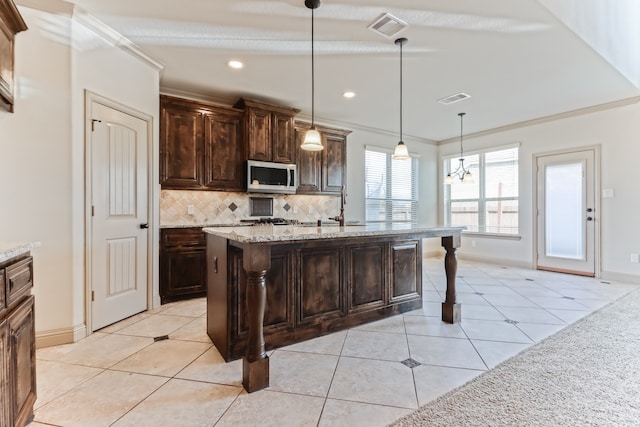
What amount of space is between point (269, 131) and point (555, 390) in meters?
4.00

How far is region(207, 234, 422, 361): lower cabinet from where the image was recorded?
2174mm

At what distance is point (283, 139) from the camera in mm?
4488

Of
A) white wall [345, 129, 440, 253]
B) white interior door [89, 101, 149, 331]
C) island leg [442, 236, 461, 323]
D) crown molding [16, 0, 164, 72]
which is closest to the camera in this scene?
crown molding [16, 0, 164, 72]

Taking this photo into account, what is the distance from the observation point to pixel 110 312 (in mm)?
2824

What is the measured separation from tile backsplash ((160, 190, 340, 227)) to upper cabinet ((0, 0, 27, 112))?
179cm

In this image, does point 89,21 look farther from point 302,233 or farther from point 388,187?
point 388,187

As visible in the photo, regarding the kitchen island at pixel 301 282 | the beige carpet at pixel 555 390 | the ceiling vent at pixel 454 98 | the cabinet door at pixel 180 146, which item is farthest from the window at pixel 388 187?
the beige carpet at pixel 555 390

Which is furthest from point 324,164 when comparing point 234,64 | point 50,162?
point 50,162

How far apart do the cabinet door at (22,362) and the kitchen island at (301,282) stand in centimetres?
100

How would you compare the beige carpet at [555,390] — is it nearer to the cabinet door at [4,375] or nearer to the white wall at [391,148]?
the cabinet door at [4,375]

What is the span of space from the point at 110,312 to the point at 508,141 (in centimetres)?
670

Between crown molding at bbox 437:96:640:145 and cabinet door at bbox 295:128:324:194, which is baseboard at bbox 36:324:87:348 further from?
crown molding at bbox 437:96:640:145

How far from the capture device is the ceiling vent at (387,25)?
8.48ft

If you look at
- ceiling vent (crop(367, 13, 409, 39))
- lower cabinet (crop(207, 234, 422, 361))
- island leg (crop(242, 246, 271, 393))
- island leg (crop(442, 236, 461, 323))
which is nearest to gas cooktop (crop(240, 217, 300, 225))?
lower cabinet (crop(207, 234, 422, 361))
